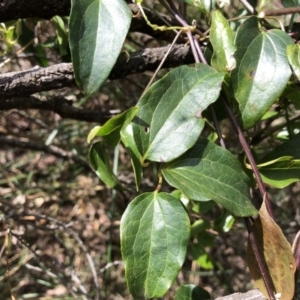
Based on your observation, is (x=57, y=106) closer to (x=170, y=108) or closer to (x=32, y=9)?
(x=32, y=9)

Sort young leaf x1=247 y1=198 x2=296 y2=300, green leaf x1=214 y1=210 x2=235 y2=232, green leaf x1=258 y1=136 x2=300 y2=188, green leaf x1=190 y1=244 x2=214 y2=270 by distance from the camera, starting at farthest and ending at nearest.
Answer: green leaf x1=190 y1=244 x2=214 y2=270 < green leaf x1=214 y1=210 x2=235 y2=232 < green leaf x1=258 y1=136 x2=300 y2=188 < young leaf x1=247 y1=198 x2=296 y2=300

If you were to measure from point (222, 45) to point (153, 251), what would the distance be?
30 cm

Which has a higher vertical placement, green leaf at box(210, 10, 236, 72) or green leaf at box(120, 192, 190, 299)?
green leaf at box(210, 10, 236, 72)

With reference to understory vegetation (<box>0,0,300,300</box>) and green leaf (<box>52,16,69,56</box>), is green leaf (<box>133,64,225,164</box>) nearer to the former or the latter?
understory vegetation (<box>0,0,300,300</box>)

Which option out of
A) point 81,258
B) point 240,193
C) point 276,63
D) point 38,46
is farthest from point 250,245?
point 81,258

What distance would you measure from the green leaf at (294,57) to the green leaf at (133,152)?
23 centimetres

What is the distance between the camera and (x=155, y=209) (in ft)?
2.13

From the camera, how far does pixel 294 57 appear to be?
0.68m

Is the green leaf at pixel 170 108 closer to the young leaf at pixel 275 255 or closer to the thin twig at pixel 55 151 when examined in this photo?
the young leaf at pixel 275 255

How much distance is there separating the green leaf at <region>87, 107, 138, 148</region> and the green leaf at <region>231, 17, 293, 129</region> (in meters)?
0.16

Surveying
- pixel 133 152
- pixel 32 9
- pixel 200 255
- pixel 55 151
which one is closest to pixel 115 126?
pixel 133 152

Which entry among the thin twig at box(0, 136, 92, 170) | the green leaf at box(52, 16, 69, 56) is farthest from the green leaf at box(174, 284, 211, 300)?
the thin twig at box(0, 136, 92, 170)

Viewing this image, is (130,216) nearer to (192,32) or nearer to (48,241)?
(192,32)

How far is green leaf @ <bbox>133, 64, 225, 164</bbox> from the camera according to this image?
649mm
